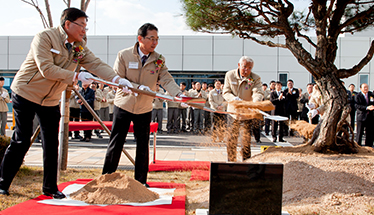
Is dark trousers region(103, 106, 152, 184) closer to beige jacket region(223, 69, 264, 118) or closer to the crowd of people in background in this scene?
beige jacket region(223, 69, 264, 118)

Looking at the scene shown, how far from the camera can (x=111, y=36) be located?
784 inches

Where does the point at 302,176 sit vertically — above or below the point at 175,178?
above

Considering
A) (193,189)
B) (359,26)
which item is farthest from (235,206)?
(359,26)

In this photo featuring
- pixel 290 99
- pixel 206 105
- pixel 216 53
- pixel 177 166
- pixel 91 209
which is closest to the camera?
pixel 91 209

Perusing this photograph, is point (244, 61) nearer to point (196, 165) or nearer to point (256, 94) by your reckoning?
point (256, 94)

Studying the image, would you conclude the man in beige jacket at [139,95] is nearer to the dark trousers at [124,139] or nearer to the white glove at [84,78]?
the dark trousers at [124,139]

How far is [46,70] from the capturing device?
3.06 meters

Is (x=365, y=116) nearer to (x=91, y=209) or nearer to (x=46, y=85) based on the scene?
(x=91, y=209)

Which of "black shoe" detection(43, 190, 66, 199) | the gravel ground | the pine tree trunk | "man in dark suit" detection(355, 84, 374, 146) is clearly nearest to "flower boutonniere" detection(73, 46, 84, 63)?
"black shoe" detection(43, 190, 66, 199)

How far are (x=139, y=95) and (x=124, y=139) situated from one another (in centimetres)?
60

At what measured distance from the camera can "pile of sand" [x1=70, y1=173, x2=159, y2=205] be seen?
3.22m

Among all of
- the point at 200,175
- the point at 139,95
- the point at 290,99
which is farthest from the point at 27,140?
the point at 290,99

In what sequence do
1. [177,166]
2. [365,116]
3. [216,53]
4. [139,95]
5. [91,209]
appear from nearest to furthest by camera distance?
1. [91,209]
2. [139,95]
3. [177,166]
4. [365,116]
5. [216,53]

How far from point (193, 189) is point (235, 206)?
4.71ft
